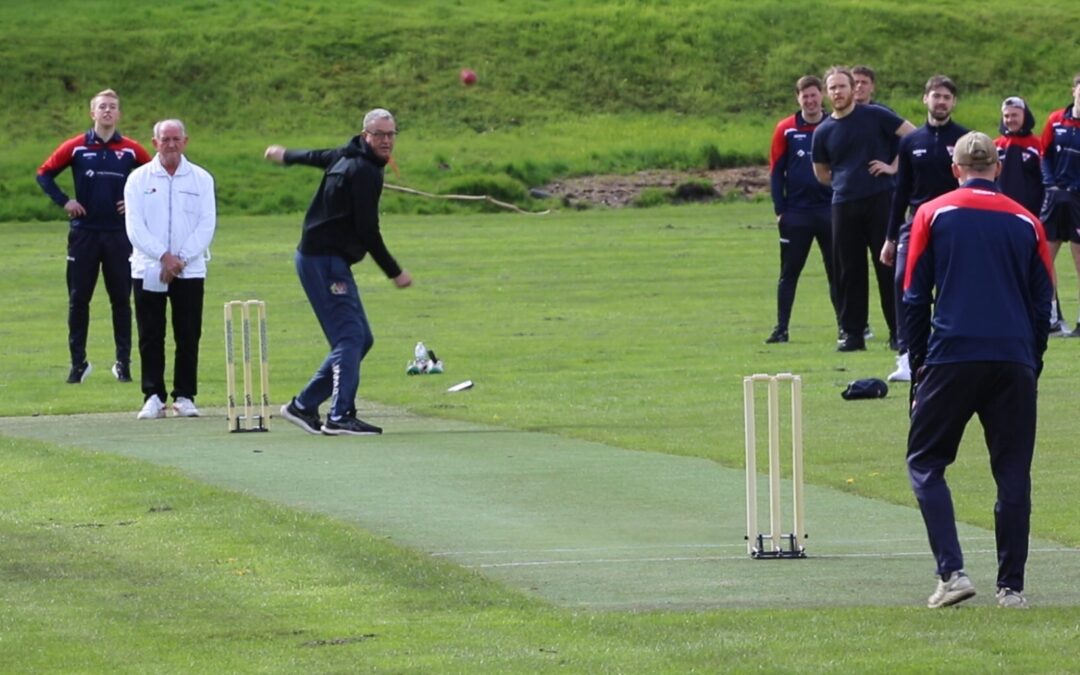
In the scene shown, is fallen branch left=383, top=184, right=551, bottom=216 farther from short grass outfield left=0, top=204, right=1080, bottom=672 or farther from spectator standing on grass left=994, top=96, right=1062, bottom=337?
spectator standing on grass left=994, top=96, right=1062, bottom=337

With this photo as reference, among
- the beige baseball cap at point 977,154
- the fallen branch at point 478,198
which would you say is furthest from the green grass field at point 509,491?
the fallen branch at point 478,198

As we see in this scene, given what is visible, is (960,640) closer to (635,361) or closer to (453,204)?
(635,361)

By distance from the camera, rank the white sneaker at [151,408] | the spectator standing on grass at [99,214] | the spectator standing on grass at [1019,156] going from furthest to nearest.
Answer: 1. the spectator standing on grass at [1019,156]
2. the spectator standing on grass at [99,214]
3. the white sneaker at [151,408]

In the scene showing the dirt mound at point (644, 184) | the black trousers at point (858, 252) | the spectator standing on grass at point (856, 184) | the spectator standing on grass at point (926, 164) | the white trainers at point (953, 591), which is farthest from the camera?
the dirt mound at point (644, 184)

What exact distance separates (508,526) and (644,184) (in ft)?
141

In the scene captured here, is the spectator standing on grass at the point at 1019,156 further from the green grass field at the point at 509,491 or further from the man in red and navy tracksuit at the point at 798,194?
the man in red and navy tracksuit at the point at 798,194

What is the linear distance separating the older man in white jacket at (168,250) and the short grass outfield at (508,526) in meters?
0.47

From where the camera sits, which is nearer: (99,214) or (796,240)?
(99,214)

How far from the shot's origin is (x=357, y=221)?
14727 millimetres

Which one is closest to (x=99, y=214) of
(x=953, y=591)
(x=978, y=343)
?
(x=978, y=343)

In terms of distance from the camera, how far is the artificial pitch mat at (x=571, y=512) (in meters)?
9.48

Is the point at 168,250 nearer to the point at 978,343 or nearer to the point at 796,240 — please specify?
the point at 796,240

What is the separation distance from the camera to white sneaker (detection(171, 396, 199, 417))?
16641mm

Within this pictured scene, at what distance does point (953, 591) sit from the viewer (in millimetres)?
8805
